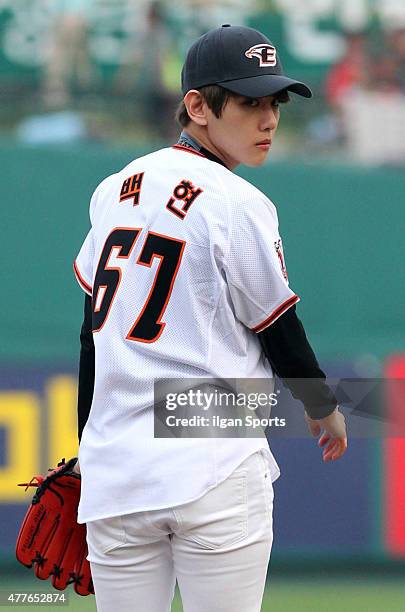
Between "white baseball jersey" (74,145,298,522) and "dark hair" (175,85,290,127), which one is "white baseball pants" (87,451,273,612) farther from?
"dark hair" (175,85,290,127)

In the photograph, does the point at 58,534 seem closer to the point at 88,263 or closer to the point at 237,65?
the point at 88,263

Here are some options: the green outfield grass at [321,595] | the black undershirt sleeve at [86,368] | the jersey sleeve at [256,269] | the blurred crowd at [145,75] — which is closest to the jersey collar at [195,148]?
the jersey sleeve at [256,269]

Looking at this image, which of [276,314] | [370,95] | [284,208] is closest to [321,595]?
[284,208]

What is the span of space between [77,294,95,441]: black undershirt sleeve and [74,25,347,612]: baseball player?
15cm

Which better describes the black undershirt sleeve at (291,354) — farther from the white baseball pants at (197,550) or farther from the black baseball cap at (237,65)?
the black baseball cap at (237,65)

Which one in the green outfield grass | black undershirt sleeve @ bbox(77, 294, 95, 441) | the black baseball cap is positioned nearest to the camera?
the black baseball cap

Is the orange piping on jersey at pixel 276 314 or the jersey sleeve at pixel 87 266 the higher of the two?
the jersey sleeve at pixel 87 266

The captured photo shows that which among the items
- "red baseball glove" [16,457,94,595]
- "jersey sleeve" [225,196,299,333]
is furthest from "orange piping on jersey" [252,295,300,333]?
"red baseball glove" [16,457,94,595]

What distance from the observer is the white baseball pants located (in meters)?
2.32

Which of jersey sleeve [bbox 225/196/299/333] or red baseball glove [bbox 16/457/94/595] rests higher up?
jersey sleeve [bbox 225/196/299/333]

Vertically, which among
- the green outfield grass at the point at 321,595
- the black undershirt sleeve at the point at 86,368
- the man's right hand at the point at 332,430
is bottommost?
the green outfield grass at the point at 321,595

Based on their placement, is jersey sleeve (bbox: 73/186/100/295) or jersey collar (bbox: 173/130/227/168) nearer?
jersey collar (bbox: 173/130/227/168)

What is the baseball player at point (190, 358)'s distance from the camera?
233 centimetres

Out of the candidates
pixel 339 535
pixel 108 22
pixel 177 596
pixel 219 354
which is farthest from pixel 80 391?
pixel 108 22
